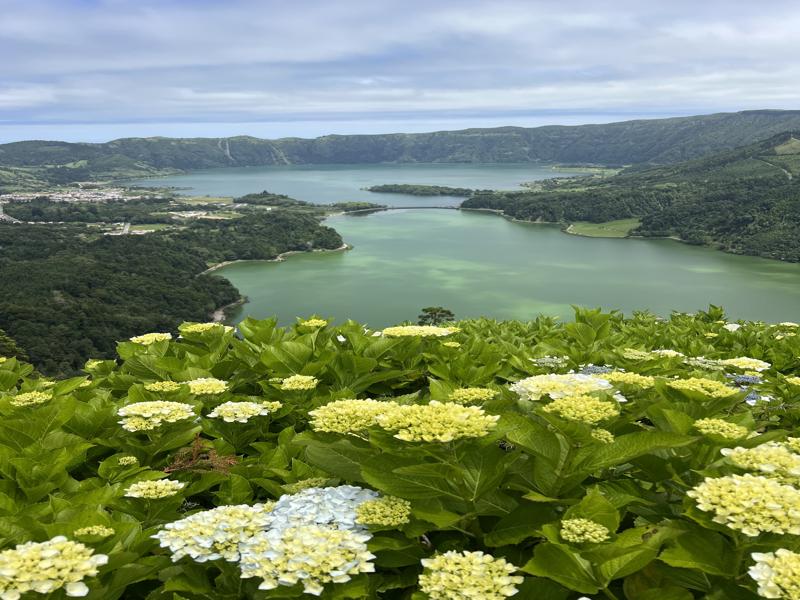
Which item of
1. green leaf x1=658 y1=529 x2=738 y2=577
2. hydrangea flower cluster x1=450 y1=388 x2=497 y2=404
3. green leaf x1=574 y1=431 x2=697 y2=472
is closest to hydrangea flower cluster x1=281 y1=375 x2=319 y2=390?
hydrangea flower cluster x1=450 y1=388 x2=497 y2=404

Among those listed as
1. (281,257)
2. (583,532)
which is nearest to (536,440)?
(583,532)

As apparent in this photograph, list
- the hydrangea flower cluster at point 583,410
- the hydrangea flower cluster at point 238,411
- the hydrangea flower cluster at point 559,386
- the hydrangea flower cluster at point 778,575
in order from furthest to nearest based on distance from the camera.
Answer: the hydrangea flower cluster at point 238,411 → the hydrangea flower cluster at point 559,386 → the hydrangea flower cluster at point 583,410 → the hydrangea flower cluster at point 778,575

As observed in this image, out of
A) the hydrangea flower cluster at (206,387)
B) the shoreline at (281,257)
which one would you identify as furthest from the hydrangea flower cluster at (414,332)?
the shoreline at (281,257)

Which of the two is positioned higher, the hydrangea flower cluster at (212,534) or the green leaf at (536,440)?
the green leaf at (536,440)

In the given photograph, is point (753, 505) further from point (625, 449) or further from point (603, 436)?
point (603, 436)

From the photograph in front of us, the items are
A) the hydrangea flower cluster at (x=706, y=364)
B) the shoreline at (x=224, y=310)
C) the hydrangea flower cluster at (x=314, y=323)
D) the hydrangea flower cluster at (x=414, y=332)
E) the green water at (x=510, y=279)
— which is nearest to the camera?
the hydrangea flower cluster at (x=706, y=364)

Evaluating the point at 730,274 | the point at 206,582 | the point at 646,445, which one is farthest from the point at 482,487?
the point at 730,274

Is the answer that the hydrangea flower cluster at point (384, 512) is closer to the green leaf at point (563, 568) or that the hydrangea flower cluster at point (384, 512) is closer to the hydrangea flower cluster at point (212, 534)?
the hydrangea flower cluster at point (212, 534)
